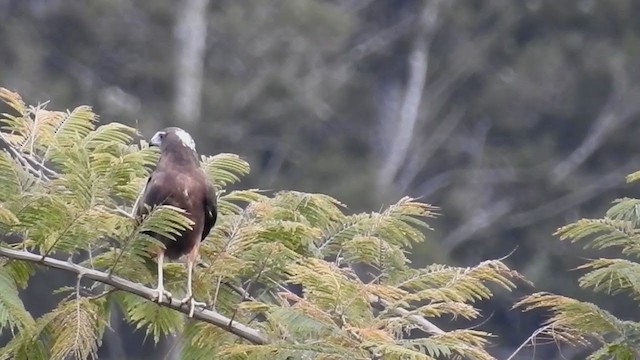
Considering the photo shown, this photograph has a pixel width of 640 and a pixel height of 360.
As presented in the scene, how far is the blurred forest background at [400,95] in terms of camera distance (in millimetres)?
19625

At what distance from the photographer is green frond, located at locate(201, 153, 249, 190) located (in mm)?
5105

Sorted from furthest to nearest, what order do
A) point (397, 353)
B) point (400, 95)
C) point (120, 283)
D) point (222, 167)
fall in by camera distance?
point (400, 95)
point (222, 167)
point (120, 283)
point (397, 353)

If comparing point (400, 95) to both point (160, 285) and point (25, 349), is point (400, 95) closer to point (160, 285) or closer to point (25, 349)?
point (160, 285)

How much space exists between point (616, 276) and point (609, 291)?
74 mm

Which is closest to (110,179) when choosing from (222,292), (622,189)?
(222,292)

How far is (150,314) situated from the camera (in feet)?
14.9

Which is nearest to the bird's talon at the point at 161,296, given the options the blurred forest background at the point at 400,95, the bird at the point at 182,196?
the bird at the point at 182,196

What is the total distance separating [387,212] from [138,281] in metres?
0.84

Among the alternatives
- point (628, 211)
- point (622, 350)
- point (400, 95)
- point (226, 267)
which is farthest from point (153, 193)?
point (400, 95)

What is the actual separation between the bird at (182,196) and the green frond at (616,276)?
124 centimetres

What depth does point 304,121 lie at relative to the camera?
20.7m

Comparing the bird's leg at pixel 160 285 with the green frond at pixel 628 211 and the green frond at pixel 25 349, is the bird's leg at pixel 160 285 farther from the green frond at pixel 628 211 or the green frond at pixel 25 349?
the green frond at pixel 628 211

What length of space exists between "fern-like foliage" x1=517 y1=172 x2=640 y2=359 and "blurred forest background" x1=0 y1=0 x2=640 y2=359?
46.2 feet

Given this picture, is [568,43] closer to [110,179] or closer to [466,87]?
[466,87]
